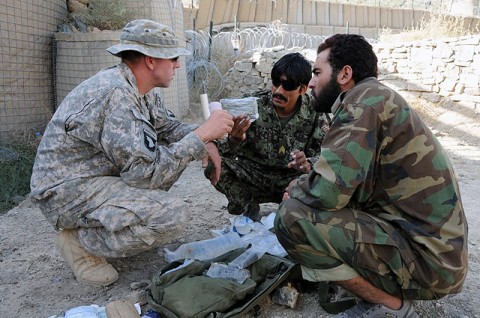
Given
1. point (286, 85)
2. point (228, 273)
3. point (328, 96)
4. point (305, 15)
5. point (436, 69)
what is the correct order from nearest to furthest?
point (328, 96)
point (228, 273)
point (286, 85)
point (436, 69)
point (305, 15)

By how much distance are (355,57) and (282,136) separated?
1444 millimetres

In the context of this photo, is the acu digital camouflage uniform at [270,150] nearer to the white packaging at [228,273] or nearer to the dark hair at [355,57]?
the white packaging at [228,273]

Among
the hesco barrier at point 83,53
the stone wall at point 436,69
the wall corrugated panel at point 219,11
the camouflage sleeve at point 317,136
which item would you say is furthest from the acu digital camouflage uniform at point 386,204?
the wall corrugated panel at point 219,11

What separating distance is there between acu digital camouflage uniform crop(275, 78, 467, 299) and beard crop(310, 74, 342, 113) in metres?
0.19

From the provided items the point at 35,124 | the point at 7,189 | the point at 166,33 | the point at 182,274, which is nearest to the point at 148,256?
the point at 182,274

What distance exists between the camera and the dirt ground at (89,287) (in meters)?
2.54

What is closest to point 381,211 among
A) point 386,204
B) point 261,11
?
point 386,204

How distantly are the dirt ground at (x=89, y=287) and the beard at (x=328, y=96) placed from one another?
3.52 feet

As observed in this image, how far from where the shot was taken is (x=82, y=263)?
115 inches

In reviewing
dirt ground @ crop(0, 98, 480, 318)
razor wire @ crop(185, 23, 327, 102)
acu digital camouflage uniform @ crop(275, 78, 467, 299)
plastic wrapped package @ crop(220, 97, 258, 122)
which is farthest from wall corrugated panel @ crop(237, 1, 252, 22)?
acu digital camouflage uniform @ crop(275, 78, 467, 299)

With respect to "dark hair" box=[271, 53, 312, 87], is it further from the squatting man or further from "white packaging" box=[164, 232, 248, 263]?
"white packaging" box=[164, 232, 248, 263]

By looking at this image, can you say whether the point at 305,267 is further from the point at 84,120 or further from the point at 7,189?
the point at 7,189

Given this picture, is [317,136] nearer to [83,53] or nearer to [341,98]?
[341,98]

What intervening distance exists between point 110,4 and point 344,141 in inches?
224
